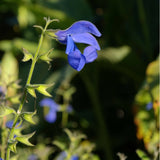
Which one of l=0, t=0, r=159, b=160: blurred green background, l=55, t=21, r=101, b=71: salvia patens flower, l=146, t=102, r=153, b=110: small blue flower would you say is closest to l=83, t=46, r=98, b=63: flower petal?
l=55, t=21, r=101, b=71: salvia patens flower

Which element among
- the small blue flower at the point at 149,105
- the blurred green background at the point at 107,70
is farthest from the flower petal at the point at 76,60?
the blurred green background at the point at 107,70

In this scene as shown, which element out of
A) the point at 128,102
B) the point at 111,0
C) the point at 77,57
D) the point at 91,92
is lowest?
the point at 128,102

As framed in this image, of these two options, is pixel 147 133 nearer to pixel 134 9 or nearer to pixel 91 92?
pixel 91 92

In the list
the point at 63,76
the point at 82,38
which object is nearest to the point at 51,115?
the point at 63,76

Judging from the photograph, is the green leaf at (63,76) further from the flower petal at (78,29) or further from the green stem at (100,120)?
the flower petal at (78,29)

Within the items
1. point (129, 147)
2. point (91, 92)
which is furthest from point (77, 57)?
point (129, 147)

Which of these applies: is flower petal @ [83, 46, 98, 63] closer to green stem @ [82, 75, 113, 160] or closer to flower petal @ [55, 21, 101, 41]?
flower petal @ [55, 21, 101, 41]
